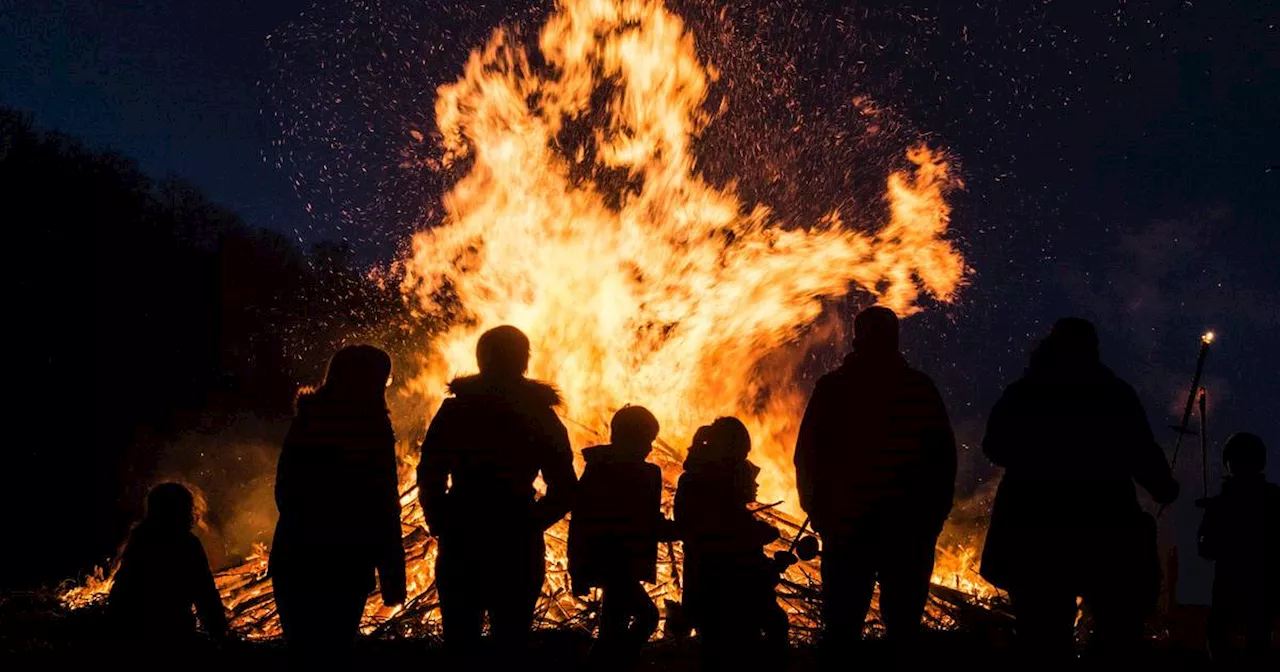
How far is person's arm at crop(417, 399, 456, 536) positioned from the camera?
359cm

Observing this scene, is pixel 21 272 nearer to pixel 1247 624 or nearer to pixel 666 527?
pixel 666 527

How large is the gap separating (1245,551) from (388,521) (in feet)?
17.2

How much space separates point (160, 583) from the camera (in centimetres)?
449

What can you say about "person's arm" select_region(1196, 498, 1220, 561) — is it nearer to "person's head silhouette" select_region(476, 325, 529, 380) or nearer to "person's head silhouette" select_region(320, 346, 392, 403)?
"person's head silhouette" select_region(476, 325, 529, 380)

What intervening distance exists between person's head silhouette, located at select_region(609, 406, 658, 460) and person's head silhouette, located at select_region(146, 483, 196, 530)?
2433 millimetres

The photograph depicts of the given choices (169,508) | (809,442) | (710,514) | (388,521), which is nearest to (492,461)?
(388,521)

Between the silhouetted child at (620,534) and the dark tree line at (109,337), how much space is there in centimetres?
1261

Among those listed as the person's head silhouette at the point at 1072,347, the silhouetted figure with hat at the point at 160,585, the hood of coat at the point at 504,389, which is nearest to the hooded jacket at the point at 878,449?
the person's head silhouette at the point at 1072,347

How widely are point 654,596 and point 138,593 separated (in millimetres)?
4121

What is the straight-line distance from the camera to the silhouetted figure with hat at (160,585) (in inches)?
177

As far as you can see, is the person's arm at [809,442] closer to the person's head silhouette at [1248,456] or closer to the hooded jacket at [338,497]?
the hooded jacket at [338,497]

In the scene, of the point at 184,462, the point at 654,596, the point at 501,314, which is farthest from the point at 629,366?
the point at 184,462

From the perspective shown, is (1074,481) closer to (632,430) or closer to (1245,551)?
(632,430)

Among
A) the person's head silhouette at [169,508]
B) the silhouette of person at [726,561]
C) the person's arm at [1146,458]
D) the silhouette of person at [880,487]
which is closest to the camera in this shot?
the person's arm at [1146,458]
